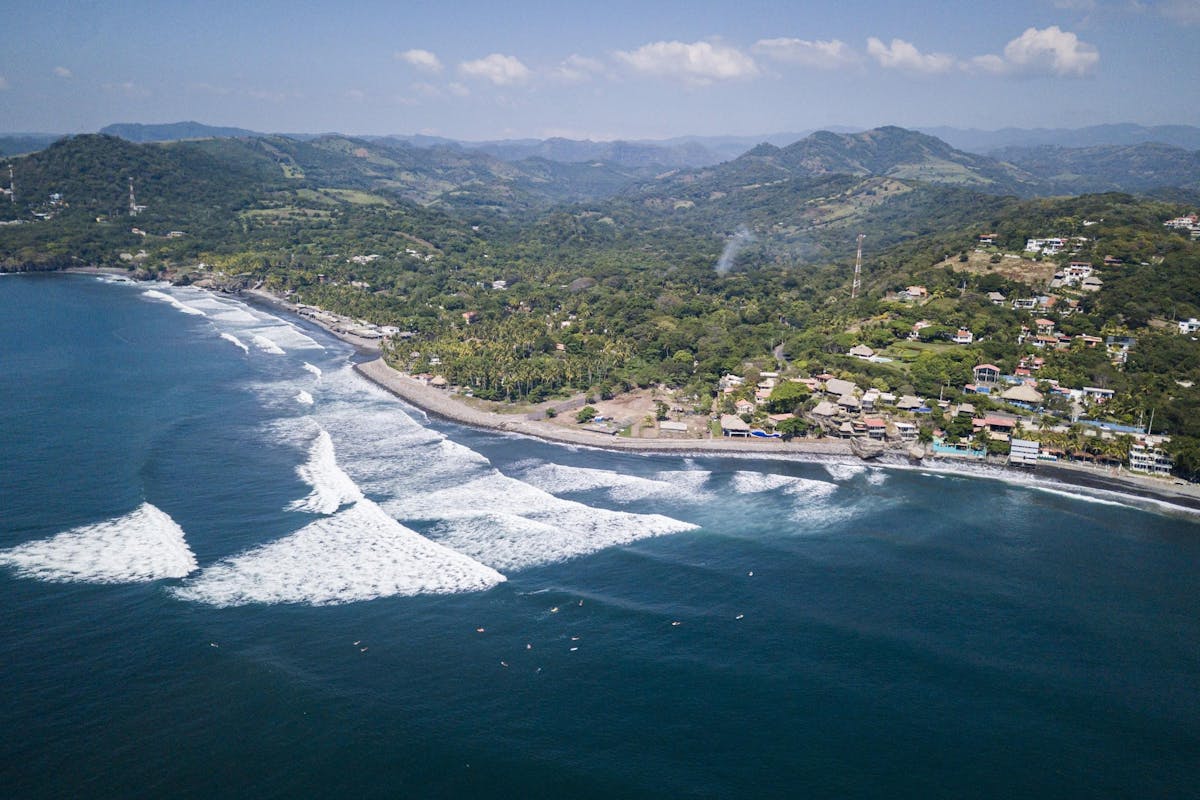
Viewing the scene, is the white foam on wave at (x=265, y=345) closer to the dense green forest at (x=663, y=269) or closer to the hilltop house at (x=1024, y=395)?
the dense green forest at (x=663, y=269)

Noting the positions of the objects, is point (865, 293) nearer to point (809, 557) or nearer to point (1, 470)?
point (809, 557)

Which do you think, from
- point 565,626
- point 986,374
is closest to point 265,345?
point 565,626

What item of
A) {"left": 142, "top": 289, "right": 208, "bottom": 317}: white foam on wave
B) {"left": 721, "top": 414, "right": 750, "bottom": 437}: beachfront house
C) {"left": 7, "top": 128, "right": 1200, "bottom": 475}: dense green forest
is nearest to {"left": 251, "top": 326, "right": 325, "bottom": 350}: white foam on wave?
{"left": 7, "top": 128, "right": 1200, "bottom": 475}: dense green forest

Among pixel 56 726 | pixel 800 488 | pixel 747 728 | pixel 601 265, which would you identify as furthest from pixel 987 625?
pixel 601 265

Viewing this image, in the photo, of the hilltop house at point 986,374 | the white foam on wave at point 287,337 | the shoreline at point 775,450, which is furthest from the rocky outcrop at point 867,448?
the white foam on wave at point 287,337

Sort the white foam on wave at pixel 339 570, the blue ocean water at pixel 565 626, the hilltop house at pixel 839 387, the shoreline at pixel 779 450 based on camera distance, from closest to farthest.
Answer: the blue ocean water at pixel 565 626 → the white foam on wave at pixel 339 570 → the shoreline at pixel 779 450 → the hilltop house at pixel 839 387

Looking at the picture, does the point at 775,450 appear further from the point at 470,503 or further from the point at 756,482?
the point at 470,503
